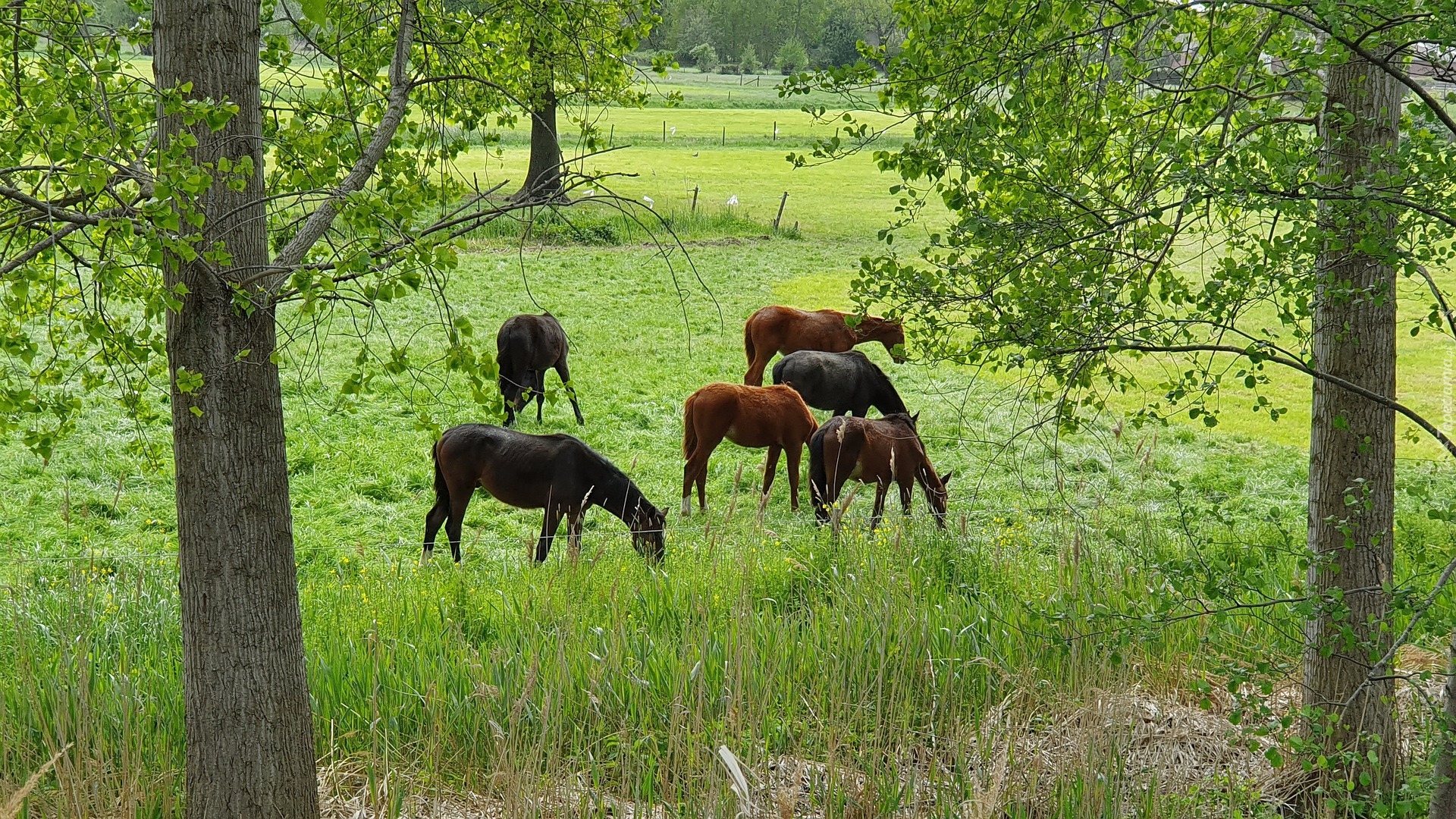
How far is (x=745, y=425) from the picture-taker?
10664mm

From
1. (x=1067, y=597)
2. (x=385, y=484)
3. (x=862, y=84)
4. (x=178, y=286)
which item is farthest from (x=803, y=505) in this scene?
(x=178, y=286)

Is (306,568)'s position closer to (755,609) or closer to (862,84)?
(755,609)

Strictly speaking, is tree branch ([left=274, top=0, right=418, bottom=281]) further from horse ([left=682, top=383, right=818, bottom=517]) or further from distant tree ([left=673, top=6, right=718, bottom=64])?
distant tree ([left=673, top=6, right=718, bottom=64])

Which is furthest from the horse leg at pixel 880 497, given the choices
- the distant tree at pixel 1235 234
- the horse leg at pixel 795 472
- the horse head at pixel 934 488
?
the distant tree at pixel 1235 234

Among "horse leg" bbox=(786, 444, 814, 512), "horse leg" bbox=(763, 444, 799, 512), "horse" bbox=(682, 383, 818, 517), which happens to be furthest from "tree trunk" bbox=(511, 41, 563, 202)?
"horse leg" bbox=(786, 444, 814, 512)

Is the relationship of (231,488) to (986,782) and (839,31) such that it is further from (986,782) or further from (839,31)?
(839,31)

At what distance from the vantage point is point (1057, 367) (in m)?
4.49

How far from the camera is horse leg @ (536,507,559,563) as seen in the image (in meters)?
7.84

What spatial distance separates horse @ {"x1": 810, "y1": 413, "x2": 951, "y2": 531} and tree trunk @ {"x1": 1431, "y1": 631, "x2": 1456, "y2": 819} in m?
5.50

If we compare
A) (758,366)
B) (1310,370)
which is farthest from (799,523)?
(1310,370)

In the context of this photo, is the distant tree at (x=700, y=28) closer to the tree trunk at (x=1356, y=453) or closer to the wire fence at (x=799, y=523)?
the wire fence at (x=799, y=523)

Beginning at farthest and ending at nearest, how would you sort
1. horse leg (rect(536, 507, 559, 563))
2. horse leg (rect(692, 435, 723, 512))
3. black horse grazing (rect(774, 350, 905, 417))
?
black horse grazing (rect(774, 350, 905, 417)), horse leg (rect(692, 435, 723, 512)), horse leg (rect(536, 507, 559, 563))

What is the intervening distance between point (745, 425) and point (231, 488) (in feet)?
24.4

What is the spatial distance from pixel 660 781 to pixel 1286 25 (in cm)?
346
